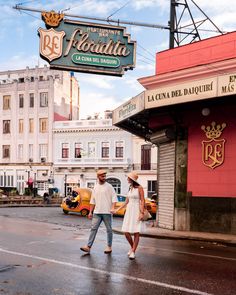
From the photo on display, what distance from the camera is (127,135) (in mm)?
54531

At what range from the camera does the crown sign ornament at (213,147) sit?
571 inches

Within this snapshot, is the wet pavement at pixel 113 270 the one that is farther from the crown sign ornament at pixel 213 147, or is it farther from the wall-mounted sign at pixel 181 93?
the wall-mounted sign at pixel 181 93

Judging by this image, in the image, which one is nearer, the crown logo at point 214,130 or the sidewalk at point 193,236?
the sidewalk at point 193,236

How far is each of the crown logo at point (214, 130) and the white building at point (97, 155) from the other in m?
37.6

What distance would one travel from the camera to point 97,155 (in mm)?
56000

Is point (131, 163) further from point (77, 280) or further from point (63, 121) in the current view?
point (77, 280)

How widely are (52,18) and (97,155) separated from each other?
136ft

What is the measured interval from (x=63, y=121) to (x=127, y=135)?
857cm

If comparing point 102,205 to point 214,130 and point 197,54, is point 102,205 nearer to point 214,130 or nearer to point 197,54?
point 214,130

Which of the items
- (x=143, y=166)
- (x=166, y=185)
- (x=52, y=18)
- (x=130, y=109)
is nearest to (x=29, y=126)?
(x=143, y=166)

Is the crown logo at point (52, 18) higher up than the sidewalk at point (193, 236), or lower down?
higher up

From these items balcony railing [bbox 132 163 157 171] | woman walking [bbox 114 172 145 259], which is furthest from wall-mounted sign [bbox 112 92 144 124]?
balcony railing [bbox 132 163 157 171]

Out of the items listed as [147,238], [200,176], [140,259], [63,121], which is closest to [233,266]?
[140,259]

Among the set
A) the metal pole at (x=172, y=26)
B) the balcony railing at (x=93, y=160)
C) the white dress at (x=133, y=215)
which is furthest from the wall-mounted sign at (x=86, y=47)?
the balcony railing at (x=93, y=160)
